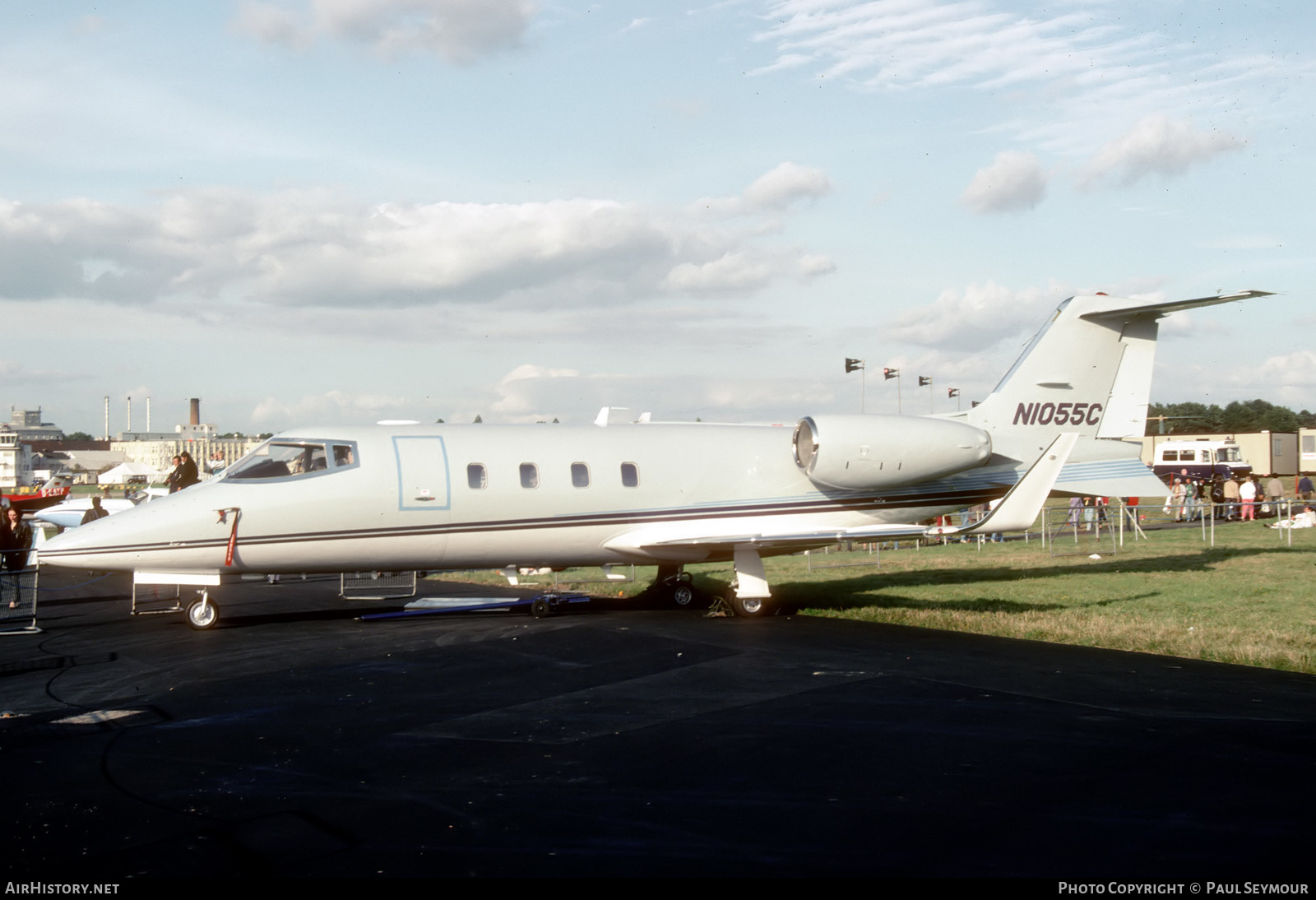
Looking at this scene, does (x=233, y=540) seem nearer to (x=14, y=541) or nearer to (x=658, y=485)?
(x=658, y=485)

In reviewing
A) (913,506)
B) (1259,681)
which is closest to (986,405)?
(913,506)

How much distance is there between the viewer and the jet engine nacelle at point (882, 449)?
16.8 m

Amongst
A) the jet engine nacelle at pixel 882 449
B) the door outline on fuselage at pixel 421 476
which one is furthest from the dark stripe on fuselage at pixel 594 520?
the jet engine nacelle at pixel 882 449

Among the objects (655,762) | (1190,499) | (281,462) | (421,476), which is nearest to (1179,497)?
(1190,499)

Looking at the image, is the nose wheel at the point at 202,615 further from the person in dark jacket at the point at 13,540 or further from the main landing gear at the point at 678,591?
the main landing gear at the point at 678,591

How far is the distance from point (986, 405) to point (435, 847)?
15204mm

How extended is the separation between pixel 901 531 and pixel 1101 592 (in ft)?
Result: 16.6

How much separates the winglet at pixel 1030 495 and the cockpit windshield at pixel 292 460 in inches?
348

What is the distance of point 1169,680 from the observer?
10516mm

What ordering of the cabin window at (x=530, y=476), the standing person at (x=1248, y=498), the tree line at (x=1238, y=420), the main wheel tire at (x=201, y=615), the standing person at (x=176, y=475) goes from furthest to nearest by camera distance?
the tree line at (x=1238, y=420) → the standing person at (x=1248, y=498) → the standing person at (x=176, y=475) → the cabin window at (x=530, y=476) → the main wheel tire at (x=201, y=615)

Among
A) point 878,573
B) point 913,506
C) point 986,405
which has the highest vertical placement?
point 986,405

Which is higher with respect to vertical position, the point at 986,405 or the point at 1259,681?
the point at 986,405

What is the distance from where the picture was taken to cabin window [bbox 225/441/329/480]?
15.4 meters

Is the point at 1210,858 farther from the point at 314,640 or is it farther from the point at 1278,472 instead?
the point at 1278,472
